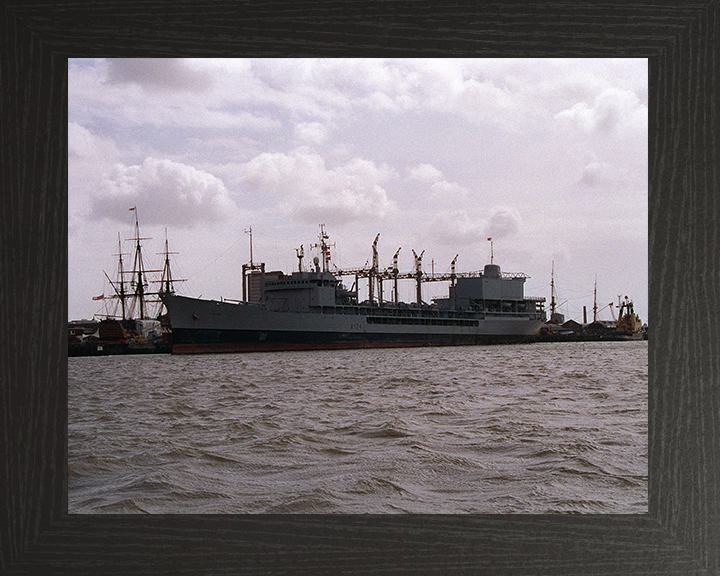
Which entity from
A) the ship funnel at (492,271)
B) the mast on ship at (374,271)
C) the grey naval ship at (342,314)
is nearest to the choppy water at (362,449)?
the grey naval ship at (342,314)

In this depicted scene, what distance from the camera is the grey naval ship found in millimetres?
20844

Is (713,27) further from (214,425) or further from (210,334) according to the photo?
(210,334)

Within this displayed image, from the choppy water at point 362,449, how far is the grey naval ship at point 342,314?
32.4 feet

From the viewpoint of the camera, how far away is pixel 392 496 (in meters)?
2.53

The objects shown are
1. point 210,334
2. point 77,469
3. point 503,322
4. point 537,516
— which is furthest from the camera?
point 503,322

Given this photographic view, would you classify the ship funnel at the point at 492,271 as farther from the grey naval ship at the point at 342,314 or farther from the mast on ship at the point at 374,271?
the mast on ship at the point at 374,271

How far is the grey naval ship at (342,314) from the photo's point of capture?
2084 centimetres

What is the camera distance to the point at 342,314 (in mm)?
24016

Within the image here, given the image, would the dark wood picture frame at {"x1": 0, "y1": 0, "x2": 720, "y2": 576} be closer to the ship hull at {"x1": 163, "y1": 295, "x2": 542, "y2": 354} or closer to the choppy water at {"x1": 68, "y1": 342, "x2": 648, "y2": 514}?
the choppy water at {"x1": 68, "y1": 342, "x2": 648, "y2": 514}

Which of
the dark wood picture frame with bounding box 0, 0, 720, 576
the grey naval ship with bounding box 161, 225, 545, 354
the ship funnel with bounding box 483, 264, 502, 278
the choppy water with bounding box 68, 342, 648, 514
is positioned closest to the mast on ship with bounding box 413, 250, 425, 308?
the grey naval ship with bounding box 161, 225, 545, 354

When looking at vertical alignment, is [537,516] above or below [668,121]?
below

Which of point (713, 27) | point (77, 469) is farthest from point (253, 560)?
point (77, 469)

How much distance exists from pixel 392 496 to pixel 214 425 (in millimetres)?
3656

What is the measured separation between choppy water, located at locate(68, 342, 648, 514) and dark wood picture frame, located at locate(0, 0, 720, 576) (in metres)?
1.40
